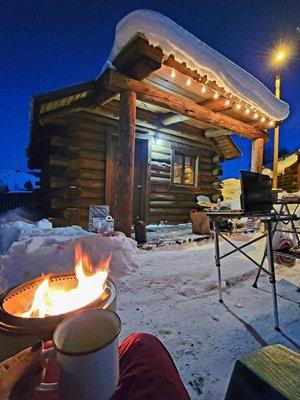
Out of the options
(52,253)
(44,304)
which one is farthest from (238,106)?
(44,304)

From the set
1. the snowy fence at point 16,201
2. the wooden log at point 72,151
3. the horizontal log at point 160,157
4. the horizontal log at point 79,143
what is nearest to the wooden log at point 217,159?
the horizontal log at point 160,157

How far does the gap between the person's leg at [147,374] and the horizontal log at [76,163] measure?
6.52 metres

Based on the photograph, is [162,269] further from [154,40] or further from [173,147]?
[173,147]

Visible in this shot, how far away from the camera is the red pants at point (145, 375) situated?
75 centimetres

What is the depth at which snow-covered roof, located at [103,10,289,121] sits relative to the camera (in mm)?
4266

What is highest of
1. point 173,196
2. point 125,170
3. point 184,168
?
point 184,168

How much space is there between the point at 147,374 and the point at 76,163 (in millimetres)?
6798

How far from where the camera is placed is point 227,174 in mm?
121125

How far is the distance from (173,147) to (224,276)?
652 cm

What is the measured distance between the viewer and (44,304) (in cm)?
127

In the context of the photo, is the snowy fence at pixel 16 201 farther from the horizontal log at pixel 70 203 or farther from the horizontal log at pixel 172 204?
the horizontal log at pixel 172 204

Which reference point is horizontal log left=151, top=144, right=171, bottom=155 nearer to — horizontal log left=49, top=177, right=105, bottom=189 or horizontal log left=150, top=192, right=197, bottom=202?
horizontal log left=150, top=192, right=197, bottom=202

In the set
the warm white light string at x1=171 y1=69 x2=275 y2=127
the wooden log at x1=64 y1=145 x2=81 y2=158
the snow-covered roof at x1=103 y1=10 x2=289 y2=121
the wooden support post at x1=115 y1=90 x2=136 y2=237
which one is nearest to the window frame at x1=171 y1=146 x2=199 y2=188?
the warm white light string at x1=171 y1=69 x2=275 y2=127

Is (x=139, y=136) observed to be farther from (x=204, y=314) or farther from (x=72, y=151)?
(x=204, y=314)
